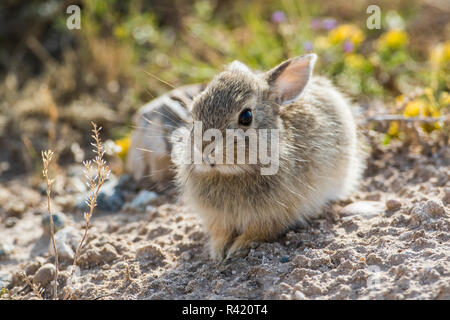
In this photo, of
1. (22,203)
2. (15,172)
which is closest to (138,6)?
(15,172)

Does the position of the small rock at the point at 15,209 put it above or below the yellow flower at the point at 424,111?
below

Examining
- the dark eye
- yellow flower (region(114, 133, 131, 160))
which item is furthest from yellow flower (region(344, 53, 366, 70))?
the dark eye

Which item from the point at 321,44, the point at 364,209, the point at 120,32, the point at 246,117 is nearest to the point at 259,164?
the point at 246,117

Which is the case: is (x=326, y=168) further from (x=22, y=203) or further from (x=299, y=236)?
(x=22, y=203)

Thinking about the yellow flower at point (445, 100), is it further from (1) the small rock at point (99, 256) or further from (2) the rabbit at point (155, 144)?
(1) the small rock at point (99, 256)

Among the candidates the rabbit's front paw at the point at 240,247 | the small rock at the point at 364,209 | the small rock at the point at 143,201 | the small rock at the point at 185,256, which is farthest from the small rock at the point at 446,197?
the small rock at the point at 143,201

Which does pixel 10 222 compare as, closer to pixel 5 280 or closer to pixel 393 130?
pixel 5 280
